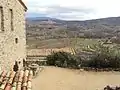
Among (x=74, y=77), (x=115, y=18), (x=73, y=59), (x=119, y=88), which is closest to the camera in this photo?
(x=119, y=88)

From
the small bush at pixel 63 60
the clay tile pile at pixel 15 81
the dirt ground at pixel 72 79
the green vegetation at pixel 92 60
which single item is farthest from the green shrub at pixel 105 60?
the clay tile pile at pixel 15 81

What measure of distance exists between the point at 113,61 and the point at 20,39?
6531 millimetres

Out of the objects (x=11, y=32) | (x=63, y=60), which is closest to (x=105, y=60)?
(x=63, y=60)

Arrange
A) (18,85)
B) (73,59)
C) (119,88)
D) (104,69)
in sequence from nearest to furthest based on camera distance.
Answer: (18,85)
(119,88)
(104,69)
(73,59)

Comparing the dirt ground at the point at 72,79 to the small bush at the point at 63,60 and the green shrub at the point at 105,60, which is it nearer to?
the small bush at the point at 63,60

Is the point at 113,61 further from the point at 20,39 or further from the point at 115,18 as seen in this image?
the point at 115,18

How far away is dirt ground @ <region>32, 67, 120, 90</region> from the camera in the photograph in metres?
14.3

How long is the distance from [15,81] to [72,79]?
534cm

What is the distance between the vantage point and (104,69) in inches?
763

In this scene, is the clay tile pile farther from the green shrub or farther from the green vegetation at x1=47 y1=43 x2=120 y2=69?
the green shrub

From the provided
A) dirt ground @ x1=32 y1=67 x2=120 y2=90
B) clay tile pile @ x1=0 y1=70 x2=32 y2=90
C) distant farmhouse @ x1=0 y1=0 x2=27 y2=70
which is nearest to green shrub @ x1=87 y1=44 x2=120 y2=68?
dirt ground @ x1=32 y1=67 x2=120 y2=90

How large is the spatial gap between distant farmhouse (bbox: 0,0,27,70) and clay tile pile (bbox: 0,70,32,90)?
25.5 inches

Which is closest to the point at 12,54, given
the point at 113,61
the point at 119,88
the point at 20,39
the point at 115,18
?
the point at 20,39

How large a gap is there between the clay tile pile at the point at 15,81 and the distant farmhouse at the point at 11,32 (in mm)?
648
